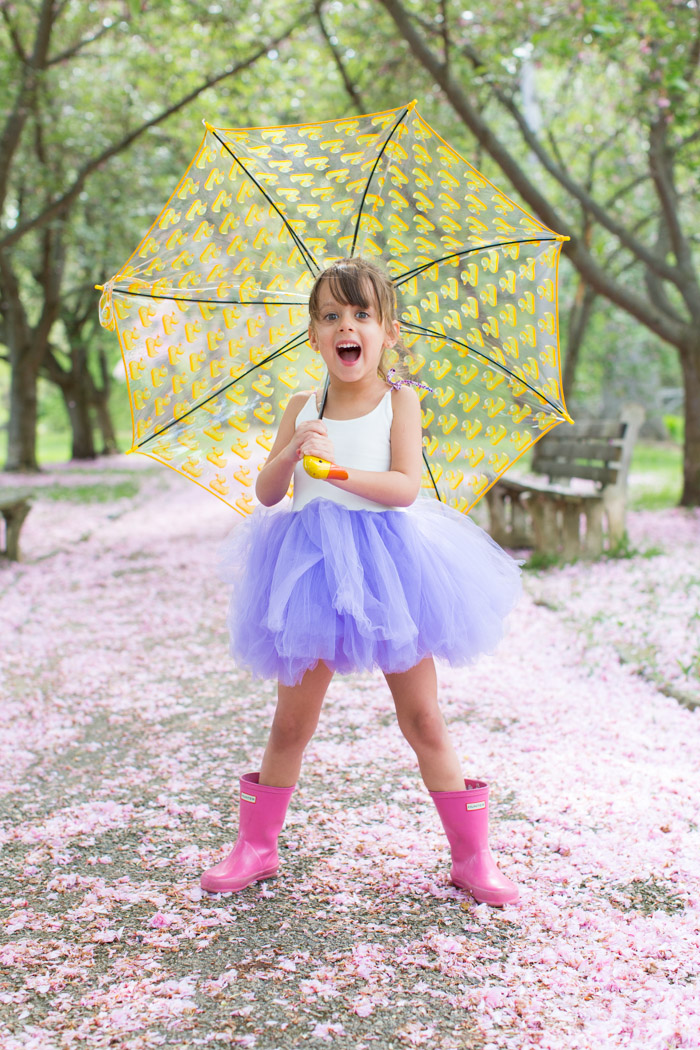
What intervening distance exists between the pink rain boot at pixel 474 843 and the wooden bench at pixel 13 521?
6.26m

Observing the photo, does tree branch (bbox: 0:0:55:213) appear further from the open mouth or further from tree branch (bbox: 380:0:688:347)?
the open mouth

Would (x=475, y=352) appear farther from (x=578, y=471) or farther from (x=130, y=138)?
(x=130, y=138)

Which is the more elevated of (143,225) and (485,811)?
(143,225)

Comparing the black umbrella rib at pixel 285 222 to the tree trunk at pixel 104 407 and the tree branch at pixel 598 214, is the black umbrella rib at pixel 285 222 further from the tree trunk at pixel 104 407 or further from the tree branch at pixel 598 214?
the tree trunk at pixel 104 407

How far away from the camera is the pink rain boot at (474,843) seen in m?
2.41

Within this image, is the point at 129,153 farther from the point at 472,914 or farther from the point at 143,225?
the point at 472,914


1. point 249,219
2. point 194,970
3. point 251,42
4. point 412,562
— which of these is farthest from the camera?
point 251,42

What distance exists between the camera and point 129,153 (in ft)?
45.1

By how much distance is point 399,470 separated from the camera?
7.77 feet

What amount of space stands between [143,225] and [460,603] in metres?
15.1

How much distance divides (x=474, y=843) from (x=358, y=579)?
0.84 meters

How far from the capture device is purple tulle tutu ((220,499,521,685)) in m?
2.19

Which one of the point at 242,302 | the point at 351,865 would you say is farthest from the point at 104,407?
the point at 351,865

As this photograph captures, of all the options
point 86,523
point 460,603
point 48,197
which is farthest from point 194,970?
point 48,197
